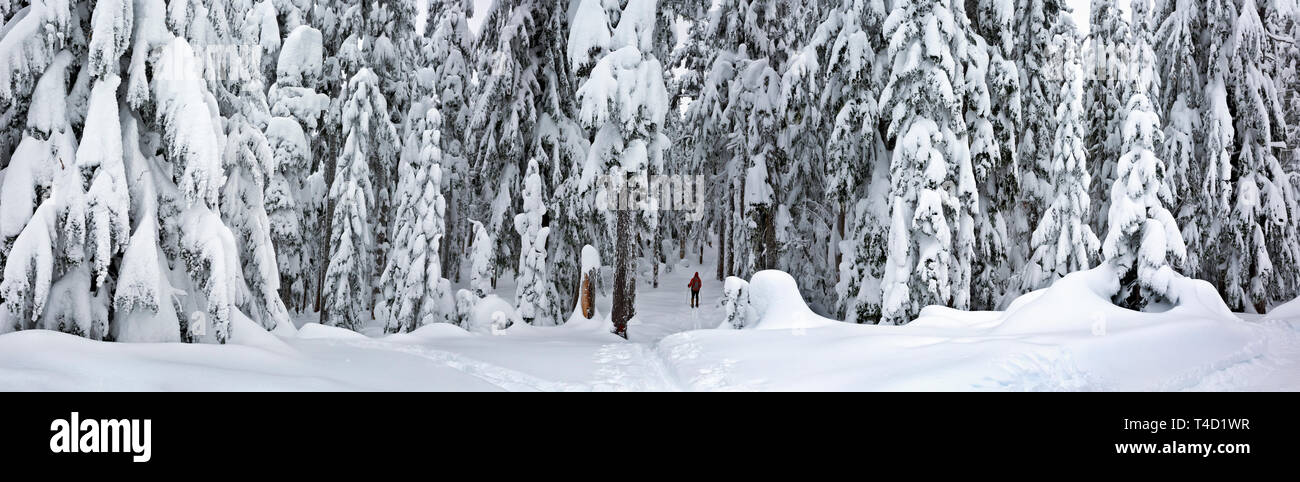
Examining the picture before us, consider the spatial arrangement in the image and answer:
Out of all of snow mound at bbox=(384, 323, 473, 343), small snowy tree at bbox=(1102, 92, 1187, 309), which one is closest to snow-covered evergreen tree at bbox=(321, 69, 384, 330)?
snow mound at bbox=(384, 323, 473, 343)

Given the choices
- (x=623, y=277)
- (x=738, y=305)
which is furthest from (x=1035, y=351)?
(x=623, y=277)

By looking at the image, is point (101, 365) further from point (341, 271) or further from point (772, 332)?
point (341, 271)

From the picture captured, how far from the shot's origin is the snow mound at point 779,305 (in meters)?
12.4

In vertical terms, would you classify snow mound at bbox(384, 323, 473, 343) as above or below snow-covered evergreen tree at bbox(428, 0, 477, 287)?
below

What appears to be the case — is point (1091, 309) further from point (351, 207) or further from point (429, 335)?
point (351, 207)

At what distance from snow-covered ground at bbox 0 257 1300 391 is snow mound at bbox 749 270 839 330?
0.05m

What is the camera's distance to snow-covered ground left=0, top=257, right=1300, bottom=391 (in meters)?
5.97

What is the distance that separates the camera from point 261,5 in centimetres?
2102

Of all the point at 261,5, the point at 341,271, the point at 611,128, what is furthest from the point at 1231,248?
the point at 261,5

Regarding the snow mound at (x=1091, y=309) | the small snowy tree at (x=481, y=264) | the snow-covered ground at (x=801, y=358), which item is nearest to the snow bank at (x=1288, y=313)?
the snow-covered ground at (x=801, y=358)

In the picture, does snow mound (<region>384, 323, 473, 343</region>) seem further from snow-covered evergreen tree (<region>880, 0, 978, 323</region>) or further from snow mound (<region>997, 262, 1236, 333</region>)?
snow mound (<region>997, 262, 1236, 333</region>)

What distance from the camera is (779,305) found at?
12867mm

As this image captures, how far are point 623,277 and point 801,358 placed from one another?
332 inches
